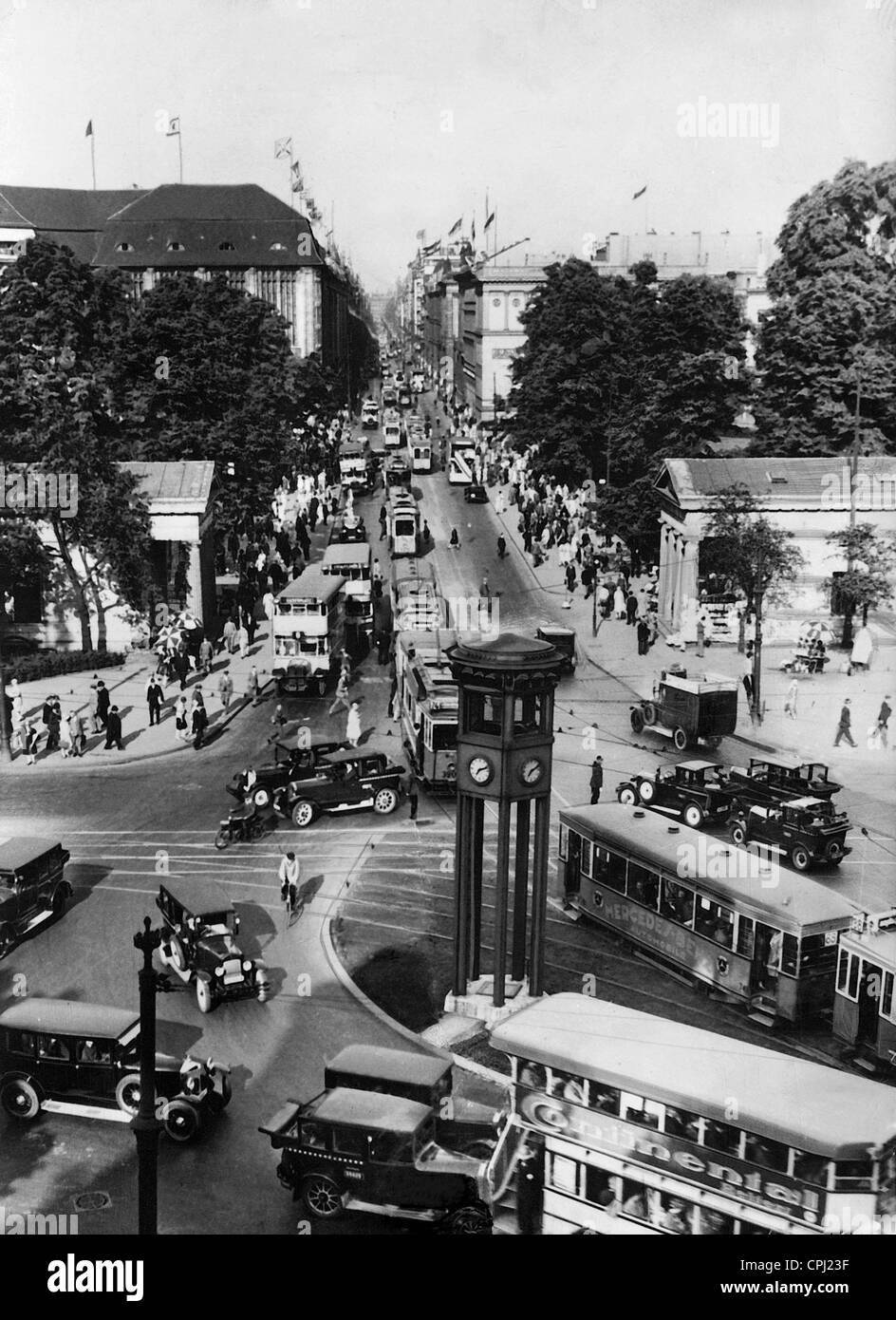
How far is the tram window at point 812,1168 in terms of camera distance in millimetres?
14625

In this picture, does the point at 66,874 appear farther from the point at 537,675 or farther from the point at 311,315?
the point at 311,315

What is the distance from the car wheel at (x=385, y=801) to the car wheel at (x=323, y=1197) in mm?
14067

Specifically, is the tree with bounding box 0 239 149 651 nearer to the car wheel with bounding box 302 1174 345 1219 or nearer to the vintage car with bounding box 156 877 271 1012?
the vintage car with bounding box 156 877 271 1012

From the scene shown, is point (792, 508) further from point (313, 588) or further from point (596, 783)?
point (596, 783)

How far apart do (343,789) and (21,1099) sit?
1236cm

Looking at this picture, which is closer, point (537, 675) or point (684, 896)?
point (537, 675)

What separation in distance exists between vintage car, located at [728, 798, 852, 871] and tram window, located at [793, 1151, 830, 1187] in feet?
40.2

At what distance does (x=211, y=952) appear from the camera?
22.0 meters

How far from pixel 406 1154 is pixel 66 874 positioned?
507 inches

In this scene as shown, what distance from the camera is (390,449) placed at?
296 feet

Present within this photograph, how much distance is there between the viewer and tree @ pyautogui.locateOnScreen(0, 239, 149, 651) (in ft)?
138

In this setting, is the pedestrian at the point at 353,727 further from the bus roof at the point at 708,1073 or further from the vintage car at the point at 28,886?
the bus roof at the point at 708,1073

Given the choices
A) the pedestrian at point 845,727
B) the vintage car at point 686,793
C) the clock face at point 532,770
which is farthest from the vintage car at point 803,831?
the clock face at point 532,770
